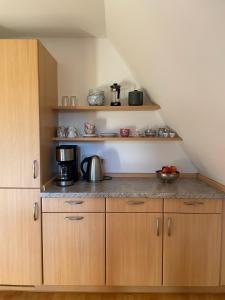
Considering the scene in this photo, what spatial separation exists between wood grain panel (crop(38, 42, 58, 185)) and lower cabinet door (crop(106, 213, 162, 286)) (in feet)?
2.43

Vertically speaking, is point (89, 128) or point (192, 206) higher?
point (89, 128)

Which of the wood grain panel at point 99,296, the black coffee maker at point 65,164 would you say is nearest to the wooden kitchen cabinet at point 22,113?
the black coffee maker at point 65,164

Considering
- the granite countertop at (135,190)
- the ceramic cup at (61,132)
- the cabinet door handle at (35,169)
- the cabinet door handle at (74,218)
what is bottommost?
the cabinet door handle at (74,218)

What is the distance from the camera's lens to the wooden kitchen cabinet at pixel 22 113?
6.16ft

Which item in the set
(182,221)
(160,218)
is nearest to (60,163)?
(160,218)

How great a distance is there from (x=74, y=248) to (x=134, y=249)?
52 cm

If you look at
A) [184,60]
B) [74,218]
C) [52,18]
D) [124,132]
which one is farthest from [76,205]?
[52,18]

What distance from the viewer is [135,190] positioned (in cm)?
204

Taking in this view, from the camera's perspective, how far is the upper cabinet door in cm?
188

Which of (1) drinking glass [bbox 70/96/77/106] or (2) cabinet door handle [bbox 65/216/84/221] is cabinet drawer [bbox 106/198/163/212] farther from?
(1) drinking glass [bbox 70/96/77/106]

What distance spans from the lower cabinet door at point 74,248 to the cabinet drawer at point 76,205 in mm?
43

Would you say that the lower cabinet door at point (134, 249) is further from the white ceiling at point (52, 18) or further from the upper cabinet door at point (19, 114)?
the white ceiling at point (52, 18)

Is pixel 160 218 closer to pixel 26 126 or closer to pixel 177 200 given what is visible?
pixel 177 200

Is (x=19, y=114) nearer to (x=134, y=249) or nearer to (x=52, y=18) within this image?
(x=52, y=18)
